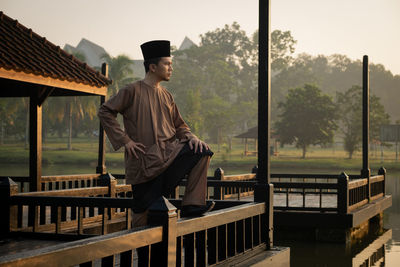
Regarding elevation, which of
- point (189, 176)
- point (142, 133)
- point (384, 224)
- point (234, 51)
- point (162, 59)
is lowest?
point (384, 224)

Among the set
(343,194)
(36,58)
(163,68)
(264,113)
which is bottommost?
(343,194)

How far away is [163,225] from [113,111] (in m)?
1.11

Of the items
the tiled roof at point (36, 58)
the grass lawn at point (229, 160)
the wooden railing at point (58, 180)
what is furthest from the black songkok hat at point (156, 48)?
the grass lawn at point (229, 160)

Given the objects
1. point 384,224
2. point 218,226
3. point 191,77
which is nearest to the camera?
point 218,226

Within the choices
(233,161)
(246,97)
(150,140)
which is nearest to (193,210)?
(150,140)

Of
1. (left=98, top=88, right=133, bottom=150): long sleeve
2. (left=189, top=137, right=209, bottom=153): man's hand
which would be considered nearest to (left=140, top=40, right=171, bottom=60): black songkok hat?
(left=98, top=88, right=133, bottom=150): long sleeve

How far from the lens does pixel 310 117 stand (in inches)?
2458

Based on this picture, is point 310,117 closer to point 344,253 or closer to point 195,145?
point 344,253

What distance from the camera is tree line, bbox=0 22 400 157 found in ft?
207

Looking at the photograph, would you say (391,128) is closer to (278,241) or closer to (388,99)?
(278,241)

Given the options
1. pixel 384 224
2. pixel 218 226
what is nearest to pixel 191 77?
pixel 384 224

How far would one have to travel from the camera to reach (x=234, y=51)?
366 feet

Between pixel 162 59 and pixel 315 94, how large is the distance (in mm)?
59012

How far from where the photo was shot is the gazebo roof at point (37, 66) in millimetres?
10172
